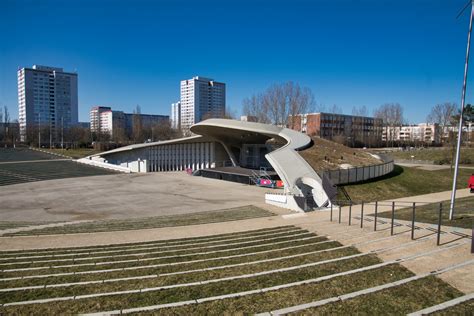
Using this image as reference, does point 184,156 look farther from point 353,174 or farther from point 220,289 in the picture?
point 220,289

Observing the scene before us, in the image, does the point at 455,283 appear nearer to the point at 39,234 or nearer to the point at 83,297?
the point at 83,297

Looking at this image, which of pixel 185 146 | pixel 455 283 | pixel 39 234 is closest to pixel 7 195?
pixel 39 234

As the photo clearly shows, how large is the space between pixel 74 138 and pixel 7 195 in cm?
8584

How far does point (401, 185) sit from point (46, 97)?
554 feet

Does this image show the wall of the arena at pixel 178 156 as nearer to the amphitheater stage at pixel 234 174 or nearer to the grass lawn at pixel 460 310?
the amphitheater stage at pixel 234 174

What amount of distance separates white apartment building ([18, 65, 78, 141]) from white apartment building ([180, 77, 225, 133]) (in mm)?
61437

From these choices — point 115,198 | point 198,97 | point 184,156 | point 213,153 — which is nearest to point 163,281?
point 115,198

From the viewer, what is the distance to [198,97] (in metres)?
191

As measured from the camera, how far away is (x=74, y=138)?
106m

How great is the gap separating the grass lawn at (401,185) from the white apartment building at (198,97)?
15691 centimetres

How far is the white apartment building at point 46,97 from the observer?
15000 cm

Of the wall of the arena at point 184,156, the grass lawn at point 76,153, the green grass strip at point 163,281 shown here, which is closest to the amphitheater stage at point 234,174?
the wall of the arena at point 184,156

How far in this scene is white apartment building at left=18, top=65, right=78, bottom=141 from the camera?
492 ft

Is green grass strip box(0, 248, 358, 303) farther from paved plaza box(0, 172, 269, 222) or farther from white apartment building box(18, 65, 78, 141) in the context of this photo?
white apartment building box(18, 65, 78, 141)
